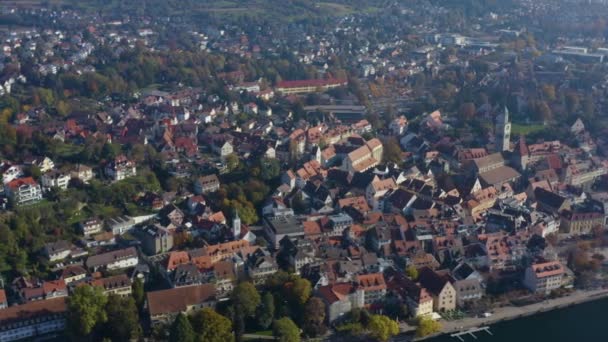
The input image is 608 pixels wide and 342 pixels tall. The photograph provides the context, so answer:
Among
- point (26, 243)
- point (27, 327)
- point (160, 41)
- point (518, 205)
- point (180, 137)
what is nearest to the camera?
point (27, 327)

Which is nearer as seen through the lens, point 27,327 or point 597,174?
point 27,327

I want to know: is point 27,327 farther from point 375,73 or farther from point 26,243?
point 375,73

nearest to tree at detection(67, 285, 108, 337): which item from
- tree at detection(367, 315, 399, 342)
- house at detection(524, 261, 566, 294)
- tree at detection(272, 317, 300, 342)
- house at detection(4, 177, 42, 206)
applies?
tree at detection(272, 317, 300, 342)

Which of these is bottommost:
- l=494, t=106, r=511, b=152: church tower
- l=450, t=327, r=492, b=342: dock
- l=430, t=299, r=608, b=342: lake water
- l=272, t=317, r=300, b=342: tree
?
l=430, t=299, r=608, b=342: lake water

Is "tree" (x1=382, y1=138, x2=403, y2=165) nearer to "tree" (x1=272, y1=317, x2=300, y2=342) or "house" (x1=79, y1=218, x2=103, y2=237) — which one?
"house" (x1=79, y1=218, x2=103, y2=237)

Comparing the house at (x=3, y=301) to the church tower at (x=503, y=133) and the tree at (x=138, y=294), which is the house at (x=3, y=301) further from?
the church tower at (x=503, y=133)

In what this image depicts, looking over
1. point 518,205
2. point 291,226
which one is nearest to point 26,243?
point 291,226

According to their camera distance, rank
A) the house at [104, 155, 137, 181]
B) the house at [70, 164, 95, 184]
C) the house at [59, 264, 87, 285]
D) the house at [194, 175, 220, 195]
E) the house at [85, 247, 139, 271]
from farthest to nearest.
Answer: the house at [104, 155, 137, 181]
the house at [70, 164, 95, 184]
the house at [194, 175, 220, 195]
the house at [85, 247, 139, 271]
the house at [59, 264, 87, 285]

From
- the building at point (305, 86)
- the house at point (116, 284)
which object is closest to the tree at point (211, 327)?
the house at point (116, 284)
